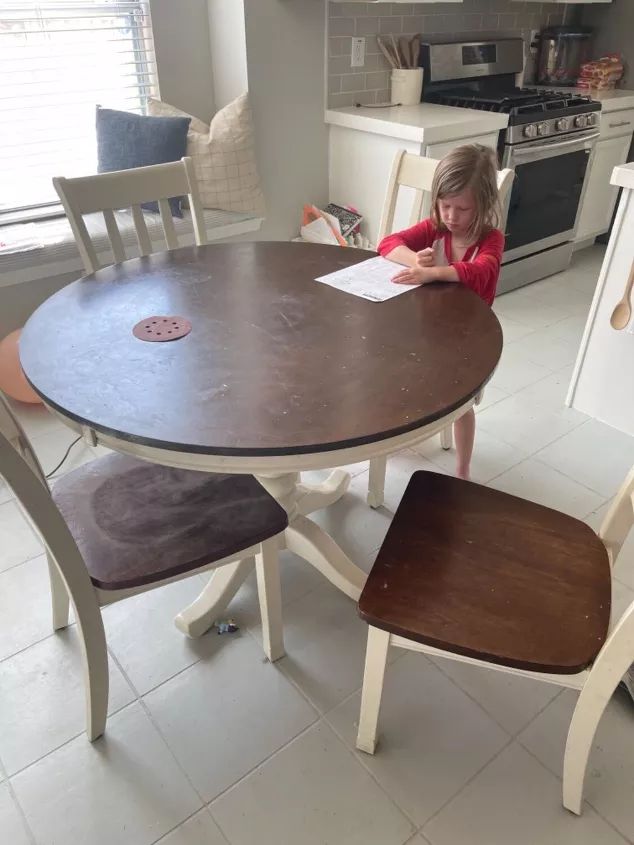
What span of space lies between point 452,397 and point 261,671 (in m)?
0.84

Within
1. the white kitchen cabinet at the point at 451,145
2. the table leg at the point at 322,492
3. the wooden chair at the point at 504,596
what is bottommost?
the table leg at the point at 322,492

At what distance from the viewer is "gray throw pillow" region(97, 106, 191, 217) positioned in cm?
264

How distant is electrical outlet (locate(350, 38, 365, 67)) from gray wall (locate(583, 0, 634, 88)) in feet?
6.27

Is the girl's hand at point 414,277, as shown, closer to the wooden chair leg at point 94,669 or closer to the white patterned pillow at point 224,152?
the wooden chair leg at point 94,669

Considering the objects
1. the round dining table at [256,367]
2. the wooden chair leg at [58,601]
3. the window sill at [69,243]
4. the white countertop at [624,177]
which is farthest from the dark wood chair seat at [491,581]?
the window sill at [69,243]

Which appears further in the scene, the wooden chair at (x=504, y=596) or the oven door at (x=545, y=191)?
the oven door at (x=545, y=191)

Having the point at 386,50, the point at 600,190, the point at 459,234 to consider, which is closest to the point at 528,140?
the point at 386,50

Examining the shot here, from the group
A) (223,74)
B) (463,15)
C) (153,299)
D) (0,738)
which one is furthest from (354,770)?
(463,15)

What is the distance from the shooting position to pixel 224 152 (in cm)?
275

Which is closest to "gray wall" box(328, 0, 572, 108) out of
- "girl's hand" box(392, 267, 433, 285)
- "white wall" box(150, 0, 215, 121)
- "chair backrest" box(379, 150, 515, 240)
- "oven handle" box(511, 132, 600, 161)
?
"white wall" box(150, 0, 215, 121)

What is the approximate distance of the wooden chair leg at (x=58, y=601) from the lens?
4.99 feet

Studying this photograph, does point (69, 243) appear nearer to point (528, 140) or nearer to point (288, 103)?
point (288, 103)

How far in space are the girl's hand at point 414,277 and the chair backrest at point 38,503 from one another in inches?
36.7

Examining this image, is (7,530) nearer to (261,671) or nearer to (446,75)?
(261,671)
